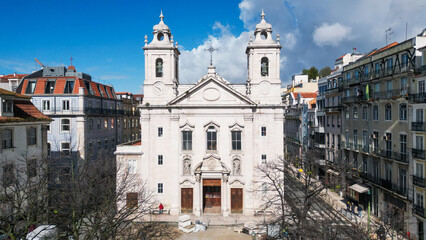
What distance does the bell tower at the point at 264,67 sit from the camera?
34.2 m

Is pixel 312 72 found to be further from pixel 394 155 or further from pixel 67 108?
pixel 67 108

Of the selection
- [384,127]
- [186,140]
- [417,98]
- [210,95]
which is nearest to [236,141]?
[186,140]

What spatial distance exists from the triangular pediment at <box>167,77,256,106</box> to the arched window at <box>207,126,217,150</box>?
123 inches

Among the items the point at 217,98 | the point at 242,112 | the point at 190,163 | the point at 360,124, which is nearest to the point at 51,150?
the point at 190,163

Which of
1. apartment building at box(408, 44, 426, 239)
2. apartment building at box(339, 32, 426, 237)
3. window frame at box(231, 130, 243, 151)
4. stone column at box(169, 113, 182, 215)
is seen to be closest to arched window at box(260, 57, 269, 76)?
window frame at box(231, 130, 243, 151)

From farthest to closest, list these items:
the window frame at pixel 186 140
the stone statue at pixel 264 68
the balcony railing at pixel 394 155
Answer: the stone statue at pixel 264 68
the window frame at pixel 186 140
the balcony railing at pixel 394 155

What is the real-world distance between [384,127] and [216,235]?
21.8 meters

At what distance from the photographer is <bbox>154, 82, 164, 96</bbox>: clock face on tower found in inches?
1364

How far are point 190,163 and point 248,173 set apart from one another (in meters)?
7.00

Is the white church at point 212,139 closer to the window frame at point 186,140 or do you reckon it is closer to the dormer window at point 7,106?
the window frame at point 186,140

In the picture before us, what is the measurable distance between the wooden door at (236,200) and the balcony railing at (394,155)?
16.2 metres

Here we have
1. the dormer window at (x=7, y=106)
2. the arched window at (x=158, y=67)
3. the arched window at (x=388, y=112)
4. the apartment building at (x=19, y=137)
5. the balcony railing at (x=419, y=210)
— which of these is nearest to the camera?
the balcony railing at (x=419, y=210)

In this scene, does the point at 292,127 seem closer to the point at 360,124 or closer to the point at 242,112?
the point at 360,124

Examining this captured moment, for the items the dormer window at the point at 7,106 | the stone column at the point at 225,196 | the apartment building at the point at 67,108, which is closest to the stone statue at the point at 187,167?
the stone column at the point at 225,196
